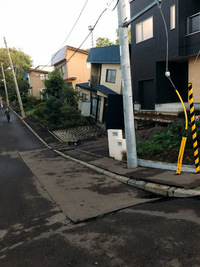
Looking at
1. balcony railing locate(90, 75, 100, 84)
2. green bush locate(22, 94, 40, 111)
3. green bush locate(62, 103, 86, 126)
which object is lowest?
green bush locate(62, 103, 86, 126)

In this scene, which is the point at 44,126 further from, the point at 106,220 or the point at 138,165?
the point at 106,220

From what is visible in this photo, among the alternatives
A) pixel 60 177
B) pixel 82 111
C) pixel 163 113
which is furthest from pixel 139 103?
pixel 60 177

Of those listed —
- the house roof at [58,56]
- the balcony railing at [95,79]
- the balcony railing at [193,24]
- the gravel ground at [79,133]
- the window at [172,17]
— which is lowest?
the gravel ground at [79,133]

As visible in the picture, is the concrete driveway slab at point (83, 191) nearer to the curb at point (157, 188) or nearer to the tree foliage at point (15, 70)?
the curb at point (157, 188)

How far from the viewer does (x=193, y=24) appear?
12141 mm

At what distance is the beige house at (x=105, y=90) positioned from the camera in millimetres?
17516

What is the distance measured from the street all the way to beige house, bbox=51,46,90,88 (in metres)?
24.8

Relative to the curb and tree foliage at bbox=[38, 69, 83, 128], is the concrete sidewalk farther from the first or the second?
tree foliage at bbox=[38, 69, 83, 128]

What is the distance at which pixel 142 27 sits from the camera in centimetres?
1515

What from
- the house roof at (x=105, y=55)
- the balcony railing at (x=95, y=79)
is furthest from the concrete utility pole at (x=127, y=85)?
the balcony railing at (x=95, y=79)

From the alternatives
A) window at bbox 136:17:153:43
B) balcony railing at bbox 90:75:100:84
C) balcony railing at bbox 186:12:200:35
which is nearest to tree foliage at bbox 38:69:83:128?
balcony railing at bbox 90:75:100:84

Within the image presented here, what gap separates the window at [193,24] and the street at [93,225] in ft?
34.2

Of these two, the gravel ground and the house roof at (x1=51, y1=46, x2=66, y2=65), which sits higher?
the house roof at (x1=51, y1=46, x2=66, y2=65)

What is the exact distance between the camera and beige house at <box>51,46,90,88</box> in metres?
29.7
